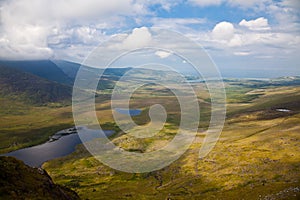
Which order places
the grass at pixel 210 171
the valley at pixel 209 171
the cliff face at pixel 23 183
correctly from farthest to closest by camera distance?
the grass at pixel 210 171 → the valley at pixel 209 171 → the cliff face at pixel 23 183

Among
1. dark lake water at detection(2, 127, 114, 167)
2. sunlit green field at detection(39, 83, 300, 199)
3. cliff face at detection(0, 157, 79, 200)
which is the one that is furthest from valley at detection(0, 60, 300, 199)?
cliff face at detection(0, 157, 79, 200)

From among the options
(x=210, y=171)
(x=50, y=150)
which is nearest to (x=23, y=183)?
(x=210, y=171)

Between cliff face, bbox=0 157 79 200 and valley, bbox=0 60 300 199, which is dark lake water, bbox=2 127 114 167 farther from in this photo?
cliff face, bbox=0 157 79 200

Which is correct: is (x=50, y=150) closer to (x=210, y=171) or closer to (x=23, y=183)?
(x=210, y=171)

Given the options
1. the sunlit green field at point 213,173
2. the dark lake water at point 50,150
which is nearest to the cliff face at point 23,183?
the sunlit green field at point 213,173

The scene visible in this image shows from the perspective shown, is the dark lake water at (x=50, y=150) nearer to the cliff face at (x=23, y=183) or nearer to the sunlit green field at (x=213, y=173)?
the sunlit green field at (x=213, y=173)

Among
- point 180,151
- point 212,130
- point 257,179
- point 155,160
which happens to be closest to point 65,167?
point 155,160
